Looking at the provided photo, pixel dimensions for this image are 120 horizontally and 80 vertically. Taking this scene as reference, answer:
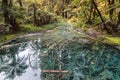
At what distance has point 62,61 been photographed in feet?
42.7

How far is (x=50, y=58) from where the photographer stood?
13.6 m

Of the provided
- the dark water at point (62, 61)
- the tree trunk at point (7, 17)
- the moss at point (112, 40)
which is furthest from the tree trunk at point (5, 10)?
the moss at point (112, 40)

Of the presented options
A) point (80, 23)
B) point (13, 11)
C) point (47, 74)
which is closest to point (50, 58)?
point (47, 74)

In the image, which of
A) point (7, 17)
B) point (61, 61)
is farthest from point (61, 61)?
A: point (7, 17)

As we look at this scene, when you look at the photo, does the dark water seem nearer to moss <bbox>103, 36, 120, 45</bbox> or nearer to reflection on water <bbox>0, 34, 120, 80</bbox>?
reflection on water <bbox>0, 34, 120, 80</bbox>

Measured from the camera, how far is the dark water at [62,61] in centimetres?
1084

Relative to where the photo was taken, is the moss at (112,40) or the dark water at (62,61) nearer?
the dark water at (62,61)

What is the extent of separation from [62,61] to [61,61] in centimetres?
7

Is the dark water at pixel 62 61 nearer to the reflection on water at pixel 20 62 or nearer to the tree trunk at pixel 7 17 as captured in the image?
the reflection on water at pixel 20 62

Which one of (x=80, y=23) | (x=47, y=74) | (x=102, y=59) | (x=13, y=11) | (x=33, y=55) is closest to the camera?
(x=47, y=74)

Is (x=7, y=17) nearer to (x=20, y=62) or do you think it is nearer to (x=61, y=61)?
(x=20, y=62)

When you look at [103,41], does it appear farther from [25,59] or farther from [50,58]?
[25,59]

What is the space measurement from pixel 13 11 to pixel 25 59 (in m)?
9.02

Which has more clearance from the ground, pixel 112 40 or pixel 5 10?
pixel 5 10
